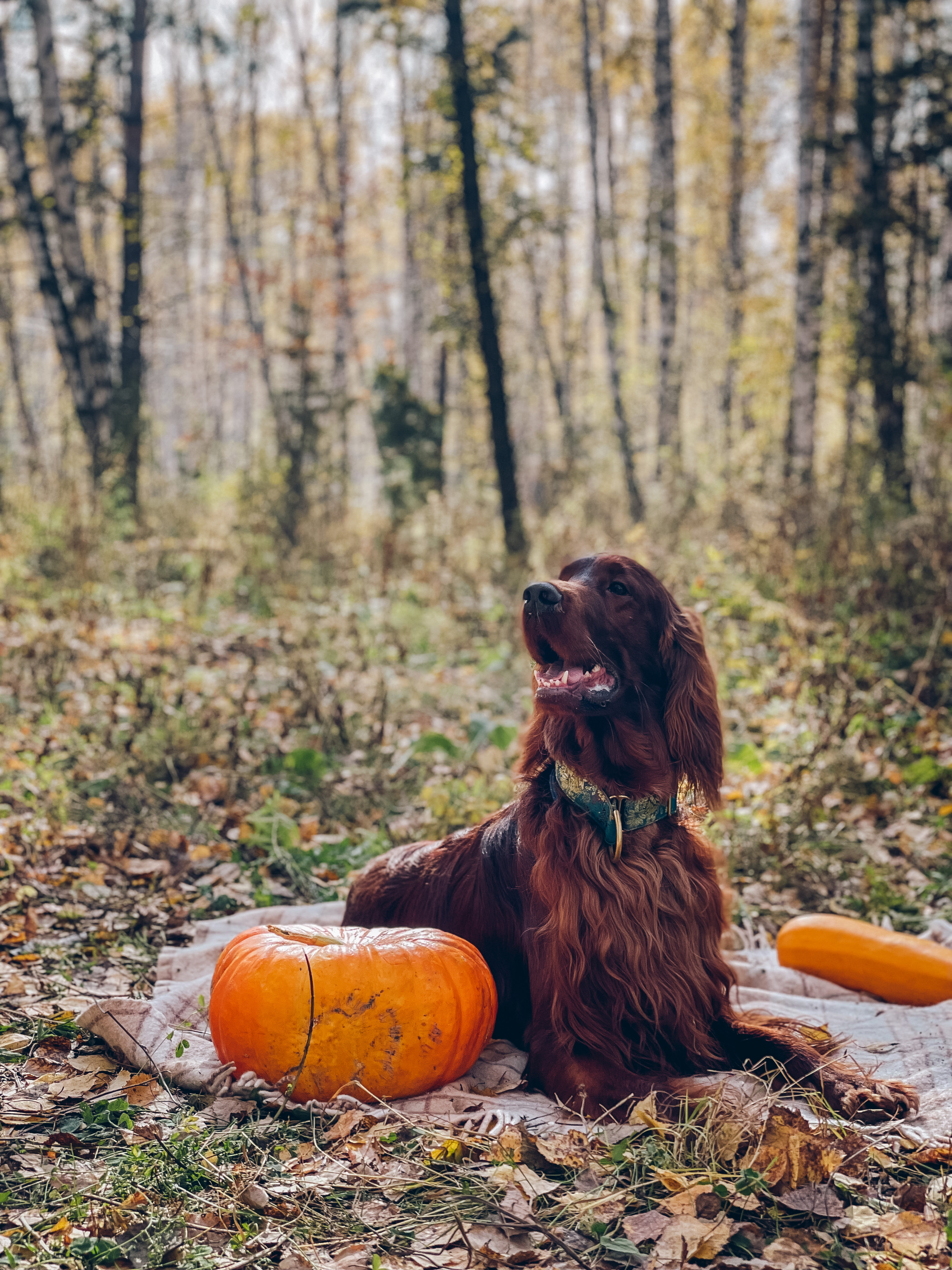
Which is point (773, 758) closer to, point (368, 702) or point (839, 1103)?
point (368, 702)

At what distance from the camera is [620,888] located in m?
2.56

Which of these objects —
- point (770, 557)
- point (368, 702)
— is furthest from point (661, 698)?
point (770, 557)

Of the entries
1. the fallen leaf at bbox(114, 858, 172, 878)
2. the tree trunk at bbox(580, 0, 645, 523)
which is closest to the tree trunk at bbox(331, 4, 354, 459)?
the tree trunk at bbox(580, 0, 645, 523)

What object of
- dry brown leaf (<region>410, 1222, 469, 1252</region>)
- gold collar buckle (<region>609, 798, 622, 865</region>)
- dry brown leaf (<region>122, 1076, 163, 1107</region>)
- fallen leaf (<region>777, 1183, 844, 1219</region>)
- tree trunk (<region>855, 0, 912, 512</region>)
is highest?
tree trunk (<region>855, 0, 912, 512</region>)

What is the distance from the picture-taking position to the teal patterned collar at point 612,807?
2604mm

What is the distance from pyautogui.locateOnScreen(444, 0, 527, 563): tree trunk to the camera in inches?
357

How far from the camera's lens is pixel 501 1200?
6.79 ft

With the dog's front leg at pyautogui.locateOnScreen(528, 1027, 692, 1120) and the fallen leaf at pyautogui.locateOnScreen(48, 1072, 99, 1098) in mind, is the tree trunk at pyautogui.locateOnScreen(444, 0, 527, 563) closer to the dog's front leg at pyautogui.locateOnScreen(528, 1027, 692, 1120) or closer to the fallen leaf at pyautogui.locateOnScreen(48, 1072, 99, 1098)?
the dog's front leg at pyautogui.locateOnScreen(528, 1027, 692, 1120)

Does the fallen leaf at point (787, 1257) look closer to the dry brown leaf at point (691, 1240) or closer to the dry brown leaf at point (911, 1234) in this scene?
the dry brown leaf at point (691, 1240)

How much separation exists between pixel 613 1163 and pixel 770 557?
19.4 feet

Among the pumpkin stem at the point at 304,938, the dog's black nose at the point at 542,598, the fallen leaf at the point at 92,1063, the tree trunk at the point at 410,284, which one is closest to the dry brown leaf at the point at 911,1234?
the pumpkin stem at the point at 304,938

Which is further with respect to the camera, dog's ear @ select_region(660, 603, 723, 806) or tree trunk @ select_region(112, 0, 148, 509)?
tree trunk @ select_region(112, 0, 148, 509)

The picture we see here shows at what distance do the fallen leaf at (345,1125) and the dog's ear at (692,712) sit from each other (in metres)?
1.16

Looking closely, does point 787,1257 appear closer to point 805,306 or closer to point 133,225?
point 805,306
